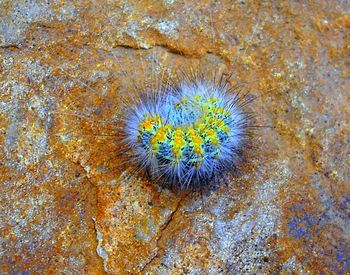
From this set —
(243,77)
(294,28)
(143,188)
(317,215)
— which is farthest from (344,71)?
(143,188)

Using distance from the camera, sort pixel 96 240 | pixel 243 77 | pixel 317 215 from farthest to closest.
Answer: pixel 243 77 → pixel 317 215 → pixel 96 240

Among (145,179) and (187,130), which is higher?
(187,130)

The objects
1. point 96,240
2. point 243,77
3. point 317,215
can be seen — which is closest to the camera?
point 96,240

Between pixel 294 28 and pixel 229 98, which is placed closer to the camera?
pixel 229 98

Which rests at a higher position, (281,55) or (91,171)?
(281,55)

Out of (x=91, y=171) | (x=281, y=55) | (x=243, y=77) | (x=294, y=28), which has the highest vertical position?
(x=294, y=28)

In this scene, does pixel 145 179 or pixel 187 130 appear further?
pixel 145 179

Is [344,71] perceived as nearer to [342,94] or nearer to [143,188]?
[342,94]
